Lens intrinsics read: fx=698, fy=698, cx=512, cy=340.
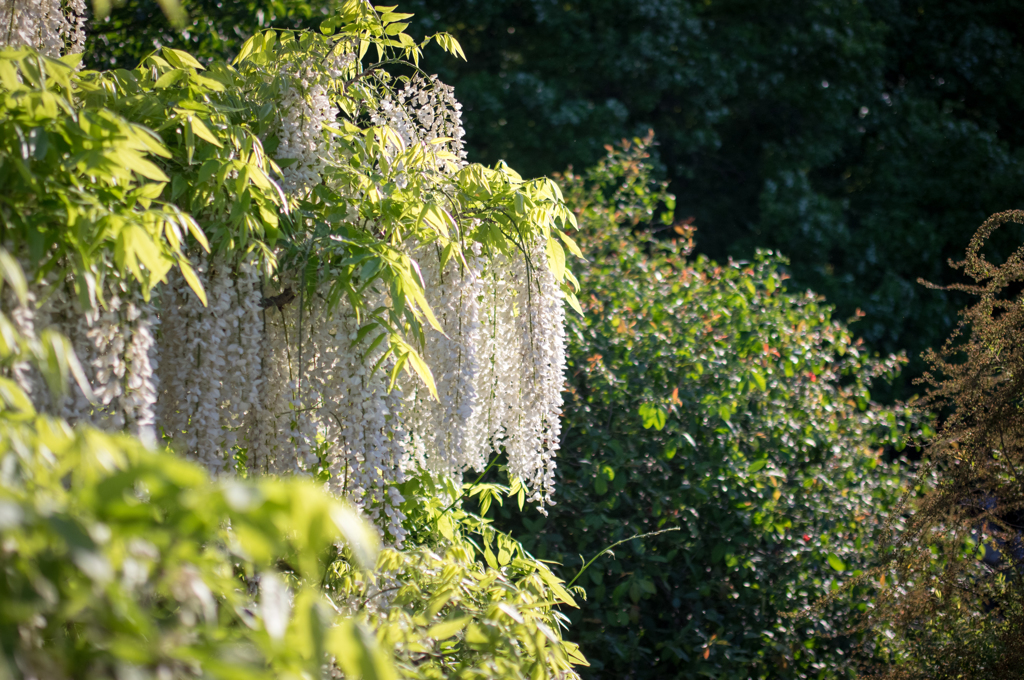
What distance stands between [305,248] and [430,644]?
95 centimetres

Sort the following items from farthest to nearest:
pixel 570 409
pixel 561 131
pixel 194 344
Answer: pixel 561 131 → pixel 570 409 → pixel 194 344

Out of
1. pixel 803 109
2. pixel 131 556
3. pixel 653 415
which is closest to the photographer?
pixel 131 556

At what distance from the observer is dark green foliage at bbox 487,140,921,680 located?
3.10 metres

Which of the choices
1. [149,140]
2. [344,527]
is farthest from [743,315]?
[344,527]

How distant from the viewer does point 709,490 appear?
317 cm

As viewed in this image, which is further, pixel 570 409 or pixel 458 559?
pixel 570 409

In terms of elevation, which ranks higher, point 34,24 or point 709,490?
point 34,24

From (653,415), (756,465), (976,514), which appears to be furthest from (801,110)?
(976,514)

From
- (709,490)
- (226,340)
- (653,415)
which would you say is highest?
(653,415)

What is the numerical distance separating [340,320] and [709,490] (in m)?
2.08

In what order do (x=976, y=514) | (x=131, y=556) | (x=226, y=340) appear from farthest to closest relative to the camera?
(x=976, y=514) < (x=226, y=340) < (x=131, y=556)

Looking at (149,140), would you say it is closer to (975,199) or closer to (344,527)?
(344,527)

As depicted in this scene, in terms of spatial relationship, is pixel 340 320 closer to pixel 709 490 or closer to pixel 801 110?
pixel 709 490

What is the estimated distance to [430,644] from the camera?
1465 mm
